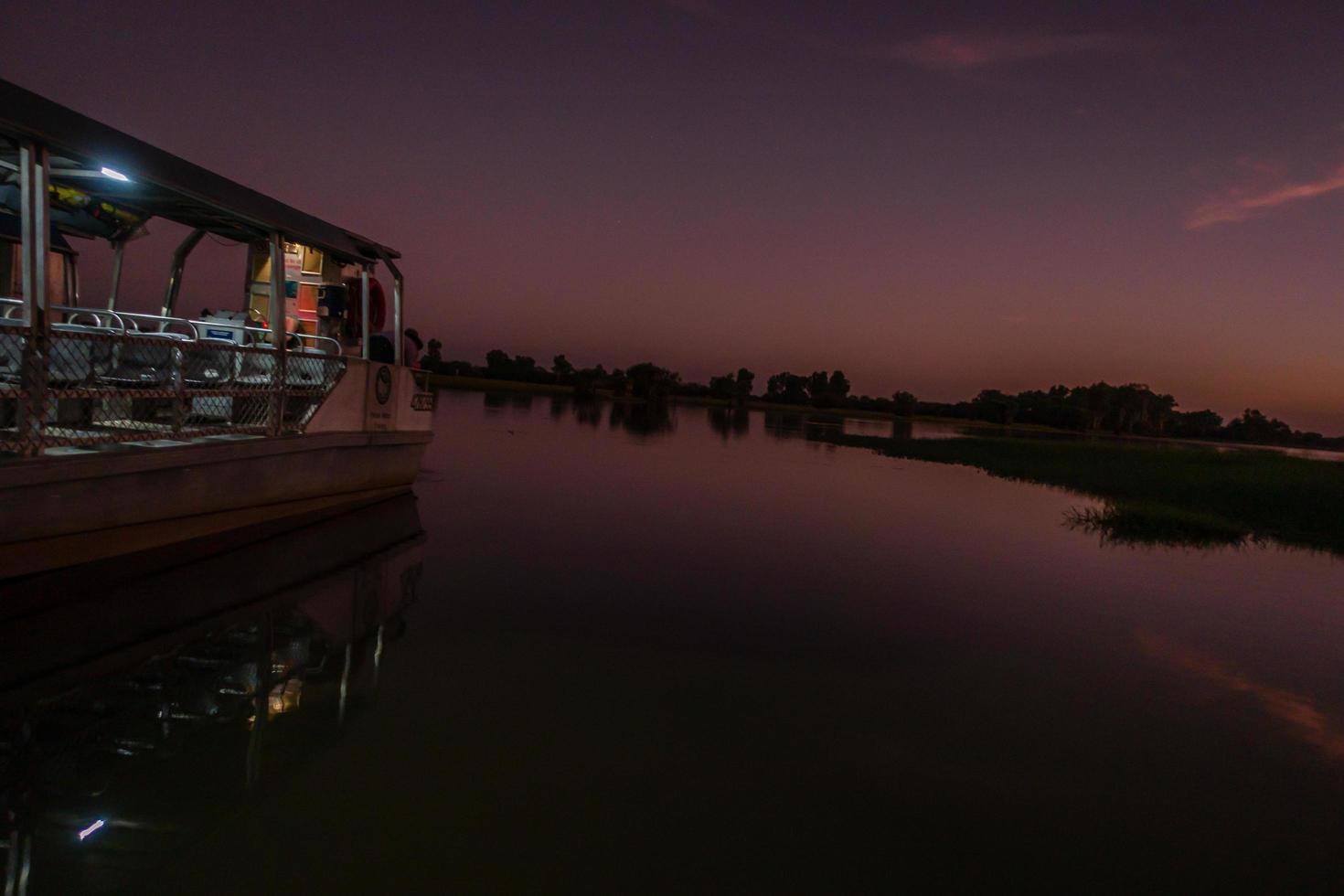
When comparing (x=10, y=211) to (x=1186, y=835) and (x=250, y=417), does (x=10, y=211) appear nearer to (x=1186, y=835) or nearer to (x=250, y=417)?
(x=250, y=417)

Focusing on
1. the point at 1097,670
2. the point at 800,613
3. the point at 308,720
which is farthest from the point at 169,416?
the point at 1097,670

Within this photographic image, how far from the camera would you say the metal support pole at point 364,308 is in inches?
436

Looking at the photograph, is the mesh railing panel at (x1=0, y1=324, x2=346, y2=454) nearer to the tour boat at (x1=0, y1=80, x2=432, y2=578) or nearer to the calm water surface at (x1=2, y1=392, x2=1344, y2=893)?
the tour boat at (x1=0, y1=80, x2=432, y2=578)

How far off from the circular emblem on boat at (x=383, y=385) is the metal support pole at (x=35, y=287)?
4.95m

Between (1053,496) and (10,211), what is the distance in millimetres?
21506

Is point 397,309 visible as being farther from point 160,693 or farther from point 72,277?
point 160,693

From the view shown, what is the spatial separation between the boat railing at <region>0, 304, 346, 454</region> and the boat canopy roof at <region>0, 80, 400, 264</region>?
1256mm

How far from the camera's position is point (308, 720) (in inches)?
161

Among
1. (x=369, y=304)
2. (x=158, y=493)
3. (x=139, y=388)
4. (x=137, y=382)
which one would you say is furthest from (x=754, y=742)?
(x=369, y=304)

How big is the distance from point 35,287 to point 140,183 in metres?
2.40

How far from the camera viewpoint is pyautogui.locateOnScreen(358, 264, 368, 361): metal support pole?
36.3ft

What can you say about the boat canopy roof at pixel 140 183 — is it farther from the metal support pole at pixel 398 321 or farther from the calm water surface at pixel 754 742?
the calm water surface at pixel 754 742

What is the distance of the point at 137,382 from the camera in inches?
299

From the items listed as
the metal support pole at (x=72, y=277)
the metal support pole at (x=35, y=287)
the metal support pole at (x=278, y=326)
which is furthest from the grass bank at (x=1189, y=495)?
the metal support pole at (x=72, y=277)
